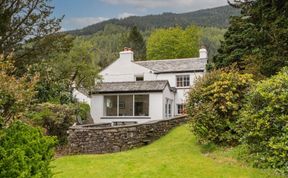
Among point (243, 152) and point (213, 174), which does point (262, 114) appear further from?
point (213, 174)

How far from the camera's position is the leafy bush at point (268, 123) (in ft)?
37.1

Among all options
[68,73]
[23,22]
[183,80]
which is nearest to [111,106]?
[68,73]

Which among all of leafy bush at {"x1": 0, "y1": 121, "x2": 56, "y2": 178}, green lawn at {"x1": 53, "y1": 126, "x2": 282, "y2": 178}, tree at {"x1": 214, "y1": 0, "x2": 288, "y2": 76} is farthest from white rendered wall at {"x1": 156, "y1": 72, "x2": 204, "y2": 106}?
leafy bush at {"x1": 0, "y1": 121, "x2": 56, "y2": 178}

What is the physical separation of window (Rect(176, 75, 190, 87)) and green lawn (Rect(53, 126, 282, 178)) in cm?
2168

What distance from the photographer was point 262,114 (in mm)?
12336

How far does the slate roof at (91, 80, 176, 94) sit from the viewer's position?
3102cm

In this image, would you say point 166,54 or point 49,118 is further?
point 166,54

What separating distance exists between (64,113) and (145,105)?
12.0m

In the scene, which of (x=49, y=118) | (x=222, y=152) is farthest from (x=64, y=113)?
(x=222, y=152)

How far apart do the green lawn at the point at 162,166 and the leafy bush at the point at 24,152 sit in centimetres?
323

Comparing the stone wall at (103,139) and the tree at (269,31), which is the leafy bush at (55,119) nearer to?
the stone wall at (103,139)

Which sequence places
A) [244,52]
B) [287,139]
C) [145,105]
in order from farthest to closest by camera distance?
1. [145,105]
2. [244,52]
3. [287,139]

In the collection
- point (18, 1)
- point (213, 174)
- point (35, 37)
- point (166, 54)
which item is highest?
point (166, 54)

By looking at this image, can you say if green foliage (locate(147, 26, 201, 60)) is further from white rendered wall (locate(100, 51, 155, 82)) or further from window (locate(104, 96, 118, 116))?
window (locate(104, 96, 118, 116))
